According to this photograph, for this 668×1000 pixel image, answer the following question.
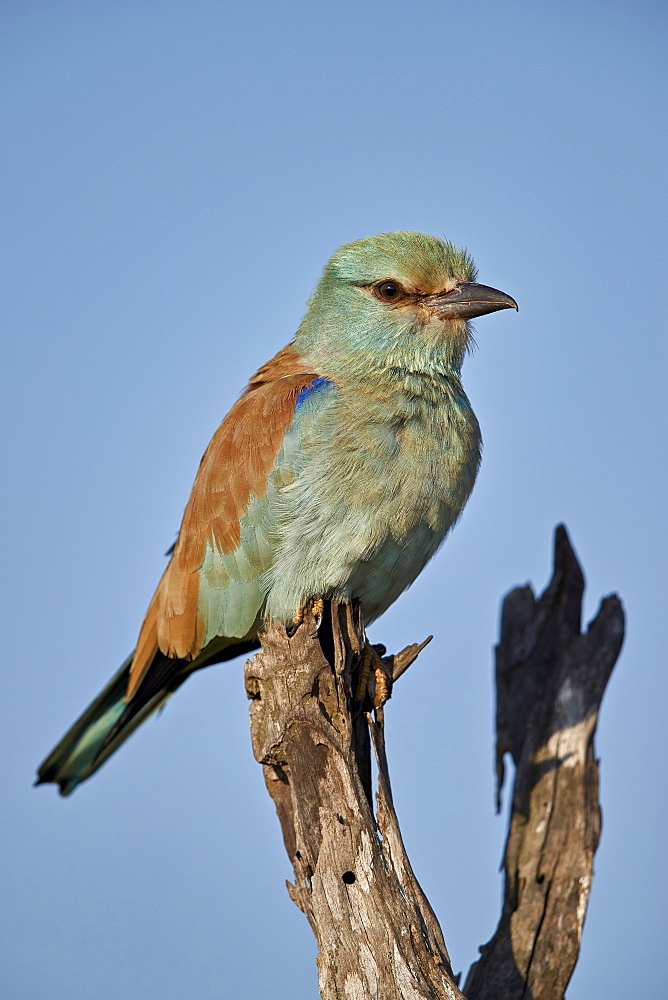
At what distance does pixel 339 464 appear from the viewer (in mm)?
4477

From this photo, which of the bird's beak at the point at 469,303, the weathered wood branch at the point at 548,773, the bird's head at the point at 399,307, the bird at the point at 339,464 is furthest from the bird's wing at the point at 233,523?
the weathered wood branch at the point at 548,773

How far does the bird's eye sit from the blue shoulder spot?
61cm

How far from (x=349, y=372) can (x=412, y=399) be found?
354mm

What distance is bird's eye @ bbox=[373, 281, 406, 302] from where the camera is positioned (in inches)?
200

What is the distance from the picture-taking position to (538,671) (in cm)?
573

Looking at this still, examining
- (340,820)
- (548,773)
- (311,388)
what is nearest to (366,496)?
(311,388)

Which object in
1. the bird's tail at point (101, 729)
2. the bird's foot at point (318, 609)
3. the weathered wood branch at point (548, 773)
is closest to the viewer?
the bird's foot at point (318, 609)

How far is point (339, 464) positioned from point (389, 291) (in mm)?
1154

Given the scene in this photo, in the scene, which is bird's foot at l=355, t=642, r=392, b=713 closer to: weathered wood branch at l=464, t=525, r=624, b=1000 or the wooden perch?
the wooden perch

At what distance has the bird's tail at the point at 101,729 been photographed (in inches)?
224

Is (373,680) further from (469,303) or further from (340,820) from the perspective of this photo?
(469,303)

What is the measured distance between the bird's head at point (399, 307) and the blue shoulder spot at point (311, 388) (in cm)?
17

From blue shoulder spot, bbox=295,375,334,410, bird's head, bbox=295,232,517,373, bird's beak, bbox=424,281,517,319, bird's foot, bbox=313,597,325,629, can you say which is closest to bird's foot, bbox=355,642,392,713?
bird's foot, bbox=313,597,325,629

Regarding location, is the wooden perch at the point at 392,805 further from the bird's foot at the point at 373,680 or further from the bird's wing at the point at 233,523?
the bird's wing at the point at 233,523
